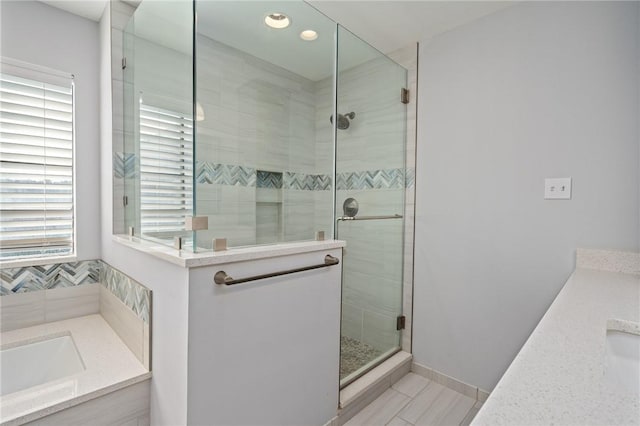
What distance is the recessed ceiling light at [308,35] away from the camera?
160 centimetres

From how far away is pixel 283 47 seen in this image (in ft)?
5.19

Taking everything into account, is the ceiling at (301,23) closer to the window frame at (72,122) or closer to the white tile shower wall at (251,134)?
the white tile shower wall at (251,134)

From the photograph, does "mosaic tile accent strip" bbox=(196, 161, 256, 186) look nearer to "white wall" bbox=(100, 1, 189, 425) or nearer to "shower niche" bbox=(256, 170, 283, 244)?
"shower niche" bbox=(256, 170, 283, 244)

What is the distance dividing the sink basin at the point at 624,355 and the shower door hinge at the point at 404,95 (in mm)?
1787

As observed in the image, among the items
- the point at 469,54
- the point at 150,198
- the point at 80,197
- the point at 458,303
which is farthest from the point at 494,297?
the point at 80,197

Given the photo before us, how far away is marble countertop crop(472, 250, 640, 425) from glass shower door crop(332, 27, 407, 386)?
1113mm

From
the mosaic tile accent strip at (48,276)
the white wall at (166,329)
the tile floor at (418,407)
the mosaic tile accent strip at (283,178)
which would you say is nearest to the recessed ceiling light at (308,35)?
the mosaic tile accent strip at (283,178)

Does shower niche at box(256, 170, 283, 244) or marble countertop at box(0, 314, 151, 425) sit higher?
shower niche at box(256, 170, 283, 244)

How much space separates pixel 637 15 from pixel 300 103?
162cm

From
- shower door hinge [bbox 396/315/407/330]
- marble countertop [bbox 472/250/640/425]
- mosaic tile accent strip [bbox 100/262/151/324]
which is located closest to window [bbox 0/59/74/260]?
mosaic tile accent strip [bbox 100/262/151/324]

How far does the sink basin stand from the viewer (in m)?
0.80

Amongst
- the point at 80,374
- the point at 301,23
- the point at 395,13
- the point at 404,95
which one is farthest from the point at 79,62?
the point at 404,95

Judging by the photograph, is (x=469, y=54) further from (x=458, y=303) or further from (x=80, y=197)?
(x=80, y=197)

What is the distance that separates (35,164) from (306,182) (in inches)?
64.1
